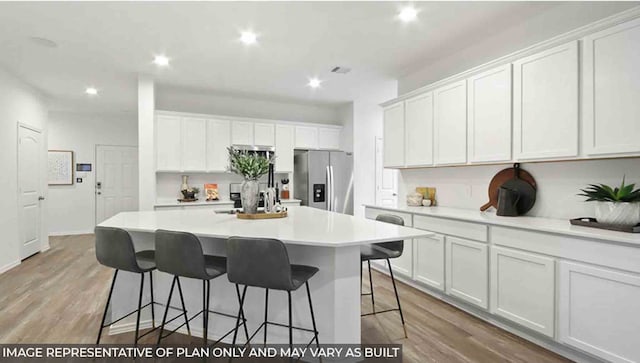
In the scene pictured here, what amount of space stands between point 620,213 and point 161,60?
4554 mm

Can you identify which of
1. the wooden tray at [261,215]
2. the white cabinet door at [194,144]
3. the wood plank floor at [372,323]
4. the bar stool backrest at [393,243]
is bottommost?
the wood plank floor at [372,323]

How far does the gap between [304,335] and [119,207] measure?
6.79 metres

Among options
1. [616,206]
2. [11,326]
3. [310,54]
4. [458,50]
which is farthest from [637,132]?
[11,326]

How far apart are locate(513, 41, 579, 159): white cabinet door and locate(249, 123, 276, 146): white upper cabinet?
3.76m

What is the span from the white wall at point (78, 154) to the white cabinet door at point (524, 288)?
7.55 metres

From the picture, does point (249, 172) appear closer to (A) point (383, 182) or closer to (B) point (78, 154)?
(A) point (383, 182)

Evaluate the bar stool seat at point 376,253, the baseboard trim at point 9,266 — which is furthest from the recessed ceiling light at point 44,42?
the bar stool seat at point 376,253

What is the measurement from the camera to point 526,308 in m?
2.37

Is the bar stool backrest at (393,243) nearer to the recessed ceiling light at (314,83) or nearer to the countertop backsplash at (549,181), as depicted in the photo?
the countertop backsplash at (549,181)

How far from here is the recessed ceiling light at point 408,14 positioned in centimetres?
269

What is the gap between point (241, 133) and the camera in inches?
210

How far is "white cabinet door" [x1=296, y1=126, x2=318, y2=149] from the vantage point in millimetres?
5766

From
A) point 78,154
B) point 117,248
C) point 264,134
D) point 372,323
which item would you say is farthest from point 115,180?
point 372,323

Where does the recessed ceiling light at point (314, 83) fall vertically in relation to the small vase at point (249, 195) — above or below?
above
